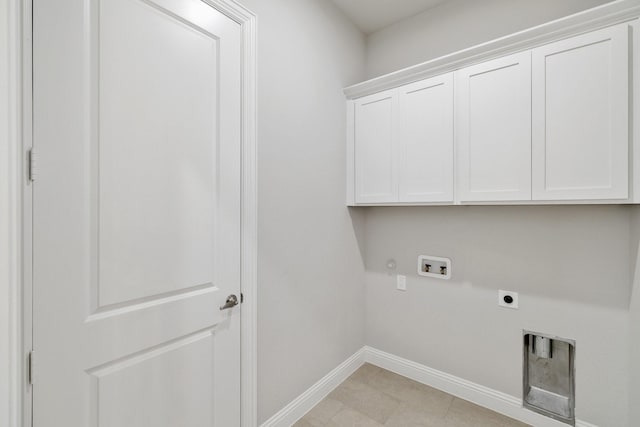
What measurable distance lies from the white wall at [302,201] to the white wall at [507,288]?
0.35m

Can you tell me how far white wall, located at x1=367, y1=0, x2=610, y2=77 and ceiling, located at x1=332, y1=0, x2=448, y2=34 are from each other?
54mm

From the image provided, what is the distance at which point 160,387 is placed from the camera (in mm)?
1156

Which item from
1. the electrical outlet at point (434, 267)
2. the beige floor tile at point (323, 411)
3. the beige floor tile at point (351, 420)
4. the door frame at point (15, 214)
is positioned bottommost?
the beige floor tile at point (323, 411)

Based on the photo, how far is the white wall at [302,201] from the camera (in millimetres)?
1610

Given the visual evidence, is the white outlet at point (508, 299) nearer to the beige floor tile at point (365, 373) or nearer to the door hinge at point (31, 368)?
the beige floor tile at point (365, 373)

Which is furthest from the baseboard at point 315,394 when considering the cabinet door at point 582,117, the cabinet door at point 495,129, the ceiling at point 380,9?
the ceiling at point 380,9

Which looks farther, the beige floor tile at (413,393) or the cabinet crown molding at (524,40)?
the beige floor tile at (413,393)

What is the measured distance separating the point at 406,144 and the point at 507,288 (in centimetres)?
117

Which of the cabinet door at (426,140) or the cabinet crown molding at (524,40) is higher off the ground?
the cabinet crown molding at (524,40)

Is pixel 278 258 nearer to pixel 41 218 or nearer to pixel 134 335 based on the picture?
pixel 134 335

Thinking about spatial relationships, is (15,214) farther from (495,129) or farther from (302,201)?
(495,129)

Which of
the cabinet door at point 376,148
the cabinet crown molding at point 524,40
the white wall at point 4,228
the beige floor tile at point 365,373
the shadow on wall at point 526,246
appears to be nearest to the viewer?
the white wall at point 4,228

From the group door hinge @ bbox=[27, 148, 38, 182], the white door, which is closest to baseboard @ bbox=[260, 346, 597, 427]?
the white door

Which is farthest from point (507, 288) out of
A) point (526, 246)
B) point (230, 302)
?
point (230, 302)
